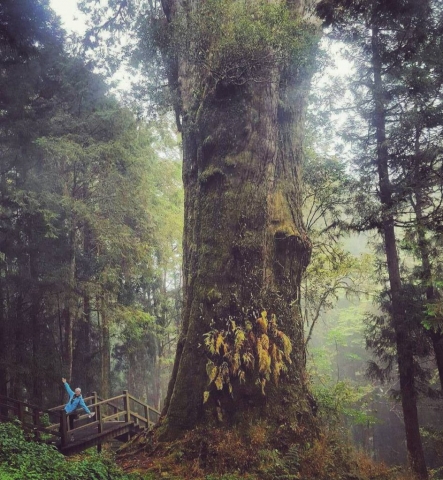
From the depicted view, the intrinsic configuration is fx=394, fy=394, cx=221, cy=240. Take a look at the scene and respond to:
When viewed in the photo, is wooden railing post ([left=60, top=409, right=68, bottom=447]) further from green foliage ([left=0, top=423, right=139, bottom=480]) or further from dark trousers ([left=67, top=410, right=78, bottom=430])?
green foliage ([left=0, top=423, right=139, bottom=480])

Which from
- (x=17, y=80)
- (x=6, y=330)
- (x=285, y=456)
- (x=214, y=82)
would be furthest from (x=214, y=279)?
(x=17, y=80)

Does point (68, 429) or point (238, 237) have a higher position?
point (238, 237)

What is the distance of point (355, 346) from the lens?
1292 inches

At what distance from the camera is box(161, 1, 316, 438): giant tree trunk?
278 inches

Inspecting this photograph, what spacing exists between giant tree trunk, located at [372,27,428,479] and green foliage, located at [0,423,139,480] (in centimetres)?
857

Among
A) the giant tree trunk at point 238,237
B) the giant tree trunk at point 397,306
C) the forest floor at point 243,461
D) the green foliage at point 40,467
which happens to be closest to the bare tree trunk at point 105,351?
the giant tree trunk at point 238,237

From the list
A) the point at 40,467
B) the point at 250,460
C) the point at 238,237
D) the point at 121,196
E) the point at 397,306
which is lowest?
the point at 250,460

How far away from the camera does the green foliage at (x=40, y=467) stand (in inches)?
177

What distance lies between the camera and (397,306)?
455 inches

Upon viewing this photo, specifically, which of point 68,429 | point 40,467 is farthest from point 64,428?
point 40,467

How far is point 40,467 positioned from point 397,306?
999 centimetres

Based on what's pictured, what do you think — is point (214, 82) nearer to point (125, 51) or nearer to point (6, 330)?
point (125, 51)

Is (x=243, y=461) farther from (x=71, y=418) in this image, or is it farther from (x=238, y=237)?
(x=71, y=418)

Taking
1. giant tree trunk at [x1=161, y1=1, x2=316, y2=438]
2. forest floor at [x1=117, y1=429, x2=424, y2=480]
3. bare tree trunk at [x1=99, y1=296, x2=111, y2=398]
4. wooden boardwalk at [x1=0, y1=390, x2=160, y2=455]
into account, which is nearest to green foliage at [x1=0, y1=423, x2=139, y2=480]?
forest floor at [x1=117, y1=429, x2=424, y2=480]
